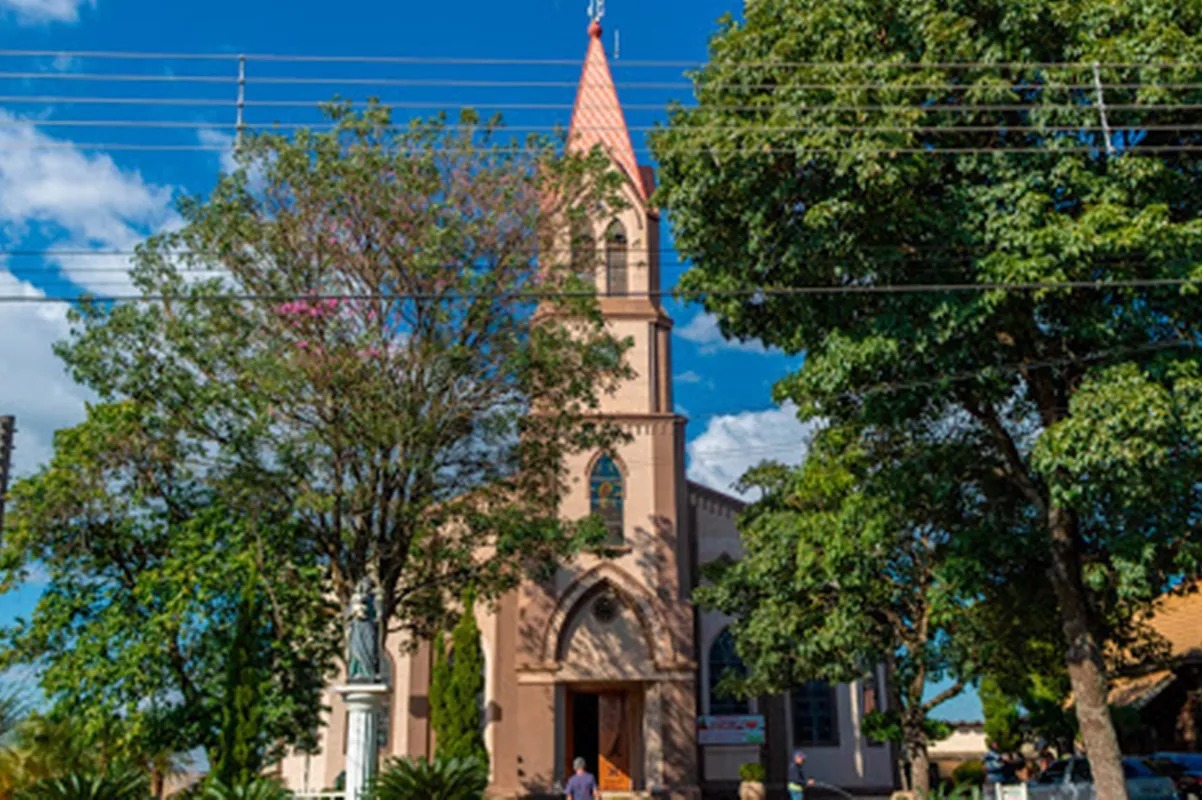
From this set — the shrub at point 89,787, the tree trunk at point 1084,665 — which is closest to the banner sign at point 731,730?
the tree trunk at point 1084,665

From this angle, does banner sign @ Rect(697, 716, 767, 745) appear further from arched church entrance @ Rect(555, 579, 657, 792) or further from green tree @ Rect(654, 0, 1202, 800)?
green tree @ Rect(654, 0, 1202, 800)

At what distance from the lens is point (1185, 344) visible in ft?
42.7

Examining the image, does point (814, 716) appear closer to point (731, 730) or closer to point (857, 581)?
point (731, 730)

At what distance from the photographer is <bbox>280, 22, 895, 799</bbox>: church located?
80.6 ft

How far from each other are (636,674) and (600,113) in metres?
15.3

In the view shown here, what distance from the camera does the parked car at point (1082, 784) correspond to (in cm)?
1812

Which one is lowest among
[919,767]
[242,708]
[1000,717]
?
[919,767]

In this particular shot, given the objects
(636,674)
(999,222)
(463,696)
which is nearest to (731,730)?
(636,674)

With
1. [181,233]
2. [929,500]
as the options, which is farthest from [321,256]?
[929,500]

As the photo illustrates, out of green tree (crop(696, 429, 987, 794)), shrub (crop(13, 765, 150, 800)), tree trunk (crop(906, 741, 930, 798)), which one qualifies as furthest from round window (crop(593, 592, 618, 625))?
shrub (crop(13, 765, 150, 800))

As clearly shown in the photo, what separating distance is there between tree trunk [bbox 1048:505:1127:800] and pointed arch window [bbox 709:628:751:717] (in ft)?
38.8

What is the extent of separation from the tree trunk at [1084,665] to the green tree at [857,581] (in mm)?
1316

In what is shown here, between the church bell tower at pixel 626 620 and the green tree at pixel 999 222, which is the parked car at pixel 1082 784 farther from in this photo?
the church bell tower at pixel 626 620

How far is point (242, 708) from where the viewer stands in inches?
621
